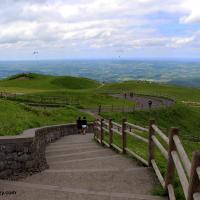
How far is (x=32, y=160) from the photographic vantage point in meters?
11.1

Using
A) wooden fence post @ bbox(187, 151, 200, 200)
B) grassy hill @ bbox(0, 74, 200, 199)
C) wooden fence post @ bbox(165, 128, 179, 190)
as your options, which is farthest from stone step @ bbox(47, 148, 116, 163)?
wooden fence post @ bbox(187, 151, 200, 200)

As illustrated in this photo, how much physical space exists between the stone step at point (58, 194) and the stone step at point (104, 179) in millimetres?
324

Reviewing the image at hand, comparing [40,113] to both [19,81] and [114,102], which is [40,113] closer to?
[114,102]

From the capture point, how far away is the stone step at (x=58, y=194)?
844 cm

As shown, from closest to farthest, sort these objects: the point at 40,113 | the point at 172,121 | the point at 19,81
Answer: the point at 40,113 → the point at 172,121 → the point at 19,81

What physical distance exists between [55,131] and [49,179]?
16.0 meters

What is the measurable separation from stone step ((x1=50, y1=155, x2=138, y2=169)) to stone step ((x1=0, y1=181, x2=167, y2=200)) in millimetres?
2681

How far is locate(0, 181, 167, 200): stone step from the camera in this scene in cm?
844

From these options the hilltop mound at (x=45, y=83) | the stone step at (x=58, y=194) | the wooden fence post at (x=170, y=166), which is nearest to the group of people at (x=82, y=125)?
the stone step at (x=58, y=194)

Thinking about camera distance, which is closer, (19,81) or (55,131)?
(55,131)

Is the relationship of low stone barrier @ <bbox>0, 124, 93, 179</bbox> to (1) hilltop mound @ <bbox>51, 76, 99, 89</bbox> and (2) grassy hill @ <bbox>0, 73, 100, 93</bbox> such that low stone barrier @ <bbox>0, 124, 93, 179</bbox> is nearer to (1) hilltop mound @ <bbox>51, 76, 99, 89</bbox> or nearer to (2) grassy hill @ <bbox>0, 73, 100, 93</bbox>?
(2) grassy hill @ <bbox>0, 73, 100, 93</bbox>

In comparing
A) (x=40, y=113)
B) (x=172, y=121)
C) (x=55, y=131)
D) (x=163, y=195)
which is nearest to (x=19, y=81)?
(x=172, y=121)

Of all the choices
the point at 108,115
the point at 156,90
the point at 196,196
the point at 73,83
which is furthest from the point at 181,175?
the point at 73,83

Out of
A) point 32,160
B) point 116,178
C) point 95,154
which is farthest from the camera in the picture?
point 95,154
